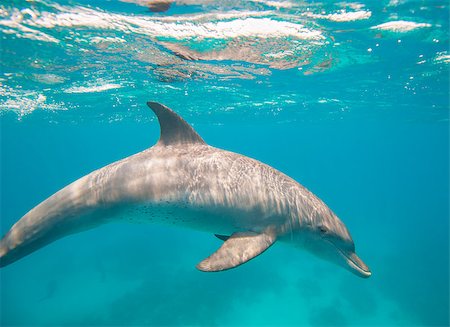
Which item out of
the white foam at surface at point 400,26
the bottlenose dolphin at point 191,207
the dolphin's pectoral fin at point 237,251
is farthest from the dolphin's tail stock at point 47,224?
the white foam at surface at point 400,26

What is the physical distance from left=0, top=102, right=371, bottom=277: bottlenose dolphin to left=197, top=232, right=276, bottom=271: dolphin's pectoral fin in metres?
0.03

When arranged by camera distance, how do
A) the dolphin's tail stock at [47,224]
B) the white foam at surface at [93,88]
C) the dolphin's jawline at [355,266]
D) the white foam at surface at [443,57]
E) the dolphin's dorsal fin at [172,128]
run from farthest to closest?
the white foam at surface at [93,88] < the white foam at surface at [443,57] < the dolphin's dorsal fin at [172,128] < the dolphin's jawline at [355,266] < the dolphin's tail stock at [47,224]

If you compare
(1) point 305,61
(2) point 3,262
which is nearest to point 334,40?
(1) point 305,61

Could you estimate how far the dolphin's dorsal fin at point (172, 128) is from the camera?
632cm

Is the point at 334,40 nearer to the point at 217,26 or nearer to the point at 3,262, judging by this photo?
the point at 217,26

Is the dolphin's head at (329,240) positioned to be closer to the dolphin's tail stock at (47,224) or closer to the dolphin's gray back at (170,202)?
the dolphin's gray back at (170,202)

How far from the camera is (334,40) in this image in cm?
1311

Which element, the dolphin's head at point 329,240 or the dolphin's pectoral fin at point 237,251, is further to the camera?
the dolphin's head at point 329,240

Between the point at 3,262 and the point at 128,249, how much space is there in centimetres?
2000

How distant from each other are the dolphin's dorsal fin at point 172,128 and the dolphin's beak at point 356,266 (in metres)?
3.83

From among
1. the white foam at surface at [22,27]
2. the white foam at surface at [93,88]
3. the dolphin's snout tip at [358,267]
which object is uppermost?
the white foam at surface at [22,27]

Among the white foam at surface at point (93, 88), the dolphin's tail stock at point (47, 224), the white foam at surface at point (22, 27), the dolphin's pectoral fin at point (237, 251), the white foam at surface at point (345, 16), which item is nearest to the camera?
the dolphin's pectoral fin at point (237, 251)

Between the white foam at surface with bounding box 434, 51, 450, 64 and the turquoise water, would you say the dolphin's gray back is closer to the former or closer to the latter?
the turquoise water

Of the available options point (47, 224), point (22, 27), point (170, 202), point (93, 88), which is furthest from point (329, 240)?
point (93, 88)
